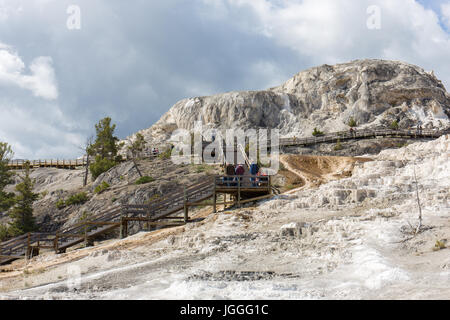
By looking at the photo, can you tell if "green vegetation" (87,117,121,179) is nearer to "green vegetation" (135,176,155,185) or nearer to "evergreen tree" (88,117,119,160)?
"evergreen tree" (88,117,119,160)

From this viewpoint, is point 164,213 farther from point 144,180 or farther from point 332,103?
point 332,103

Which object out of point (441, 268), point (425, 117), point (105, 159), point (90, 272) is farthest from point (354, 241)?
point (425, 117)

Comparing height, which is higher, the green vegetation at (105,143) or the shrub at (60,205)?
the green vegetation at (105,143)

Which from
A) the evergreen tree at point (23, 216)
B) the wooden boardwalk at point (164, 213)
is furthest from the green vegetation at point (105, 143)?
the wooden boardwalk at point (164, 213)

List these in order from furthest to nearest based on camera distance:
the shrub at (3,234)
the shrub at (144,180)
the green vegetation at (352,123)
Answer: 1. the green vegetation at (352,123)
2. the shrub at (144,180)
3. the shrub at (3,234)

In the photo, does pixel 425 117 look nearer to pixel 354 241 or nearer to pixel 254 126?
pixel 254 126

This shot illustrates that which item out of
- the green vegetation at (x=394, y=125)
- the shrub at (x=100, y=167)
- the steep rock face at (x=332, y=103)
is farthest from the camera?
the steep rock face at (x=332, y=103)

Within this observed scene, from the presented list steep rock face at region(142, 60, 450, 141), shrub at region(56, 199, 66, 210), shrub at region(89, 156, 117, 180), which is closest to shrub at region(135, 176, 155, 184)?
shrub at region(56, 199, 66, 210)

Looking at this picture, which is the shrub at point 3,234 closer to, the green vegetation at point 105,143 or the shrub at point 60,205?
the shrub at point 60,205

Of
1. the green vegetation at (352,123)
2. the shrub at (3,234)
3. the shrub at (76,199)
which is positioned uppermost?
the green vegetation at (352,123)

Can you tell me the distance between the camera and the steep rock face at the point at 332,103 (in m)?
59.8

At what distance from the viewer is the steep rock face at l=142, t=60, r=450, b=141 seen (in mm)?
59781

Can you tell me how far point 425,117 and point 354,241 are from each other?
50169mm

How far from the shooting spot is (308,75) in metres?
75.0
